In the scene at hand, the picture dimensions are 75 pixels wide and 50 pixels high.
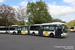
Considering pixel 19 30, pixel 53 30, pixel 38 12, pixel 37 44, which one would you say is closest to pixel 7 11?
pixel 38 12

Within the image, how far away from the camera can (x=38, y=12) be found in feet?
125

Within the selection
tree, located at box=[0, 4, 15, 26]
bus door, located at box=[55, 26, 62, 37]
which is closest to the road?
bus door, located at box=[55, 26, 62, 37]

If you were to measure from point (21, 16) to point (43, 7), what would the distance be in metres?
10.8

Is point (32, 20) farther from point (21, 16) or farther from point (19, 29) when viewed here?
point (19, 29)

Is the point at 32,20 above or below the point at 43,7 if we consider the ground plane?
below

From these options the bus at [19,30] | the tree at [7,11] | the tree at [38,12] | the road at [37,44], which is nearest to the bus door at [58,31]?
the road at [37,44]

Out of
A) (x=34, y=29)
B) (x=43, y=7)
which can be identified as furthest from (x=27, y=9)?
(x=34, y=29)

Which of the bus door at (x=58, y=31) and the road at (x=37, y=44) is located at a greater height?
the bus door at (x=58, y=31)

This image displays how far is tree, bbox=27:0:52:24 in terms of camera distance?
124 ft

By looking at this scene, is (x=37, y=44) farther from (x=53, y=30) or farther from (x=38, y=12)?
(x=38, y=12)

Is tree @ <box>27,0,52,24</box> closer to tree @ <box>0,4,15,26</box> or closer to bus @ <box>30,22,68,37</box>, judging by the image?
tree @ <box>0,4,15,26</box>

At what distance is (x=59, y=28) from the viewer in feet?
56.1

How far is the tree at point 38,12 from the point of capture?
1487 inches

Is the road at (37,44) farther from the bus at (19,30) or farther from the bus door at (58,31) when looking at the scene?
the bus at (19,30)
